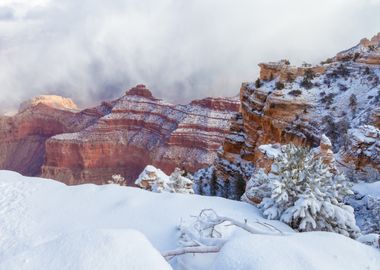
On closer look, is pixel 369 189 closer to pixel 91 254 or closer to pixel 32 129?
pixel 91 254

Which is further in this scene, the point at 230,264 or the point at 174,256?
the point at 174,256

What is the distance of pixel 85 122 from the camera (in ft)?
289

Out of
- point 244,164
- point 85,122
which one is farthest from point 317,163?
point 85,122

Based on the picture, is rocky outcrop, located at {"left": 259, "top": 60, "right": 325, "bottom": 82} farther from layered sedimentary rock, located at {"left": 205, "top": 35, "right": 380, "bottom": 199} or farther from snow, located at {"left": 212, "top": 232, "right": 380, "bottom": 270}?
snow, located at {"left": 212, "top": 232, "right": 380, "bottom": 270}

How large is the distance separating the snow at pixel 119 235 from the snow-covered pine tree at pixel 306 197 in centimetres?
41

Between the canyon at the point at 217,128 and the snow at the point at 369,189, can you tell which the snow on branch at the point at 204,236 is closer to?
the snow at the point at 369,189

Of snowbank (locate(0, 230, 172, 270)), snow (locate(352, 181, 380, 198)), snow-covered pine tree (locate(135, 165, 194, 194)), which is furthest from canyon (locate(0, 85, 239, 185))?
snowbank (locate(0, 230, 172, 270))

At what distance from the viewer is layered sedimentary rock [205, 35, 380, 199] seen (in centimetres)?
2328

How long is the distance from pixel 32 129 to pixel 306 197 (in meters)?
94.4

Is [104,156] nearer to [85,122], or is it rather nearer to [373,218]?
[85,122]

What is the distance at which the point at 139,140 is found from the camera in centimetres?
7781

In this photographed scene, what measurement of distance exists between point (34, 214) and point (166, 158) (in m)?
→ 60.0

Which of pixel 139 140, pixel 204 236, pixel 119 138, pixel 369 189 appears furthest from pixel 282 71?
pixel 119 138

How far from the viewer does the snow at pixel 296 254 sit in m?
4.38
